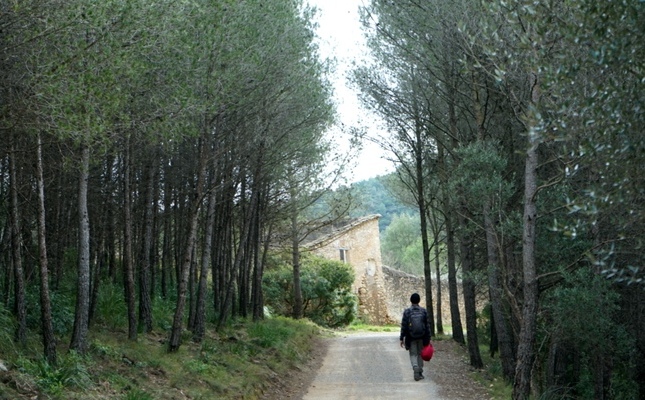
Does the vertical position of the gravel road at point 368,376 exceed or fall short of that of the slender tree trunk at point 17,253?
it falls short

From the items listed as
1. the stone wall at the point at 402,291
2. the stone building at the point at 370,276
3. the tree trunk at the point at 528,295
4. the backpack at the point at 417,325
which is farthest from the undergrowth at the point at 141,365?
the stone wall at the point at 402,291

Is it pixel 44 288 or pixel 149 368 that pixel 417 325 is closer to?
pixel 149 368

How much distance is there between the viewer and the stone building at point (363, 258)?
46.3m

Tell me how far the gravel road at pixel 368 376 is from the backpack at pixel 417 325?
998 mm

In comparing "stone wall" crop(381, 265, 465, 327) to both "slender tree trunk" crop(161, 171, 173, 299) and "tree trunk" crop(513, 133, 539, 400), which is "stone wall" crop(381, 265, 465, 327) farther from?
"tree trunk" crop(513, 133, 539, 400)

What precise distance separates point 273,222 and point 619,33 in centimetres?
2424

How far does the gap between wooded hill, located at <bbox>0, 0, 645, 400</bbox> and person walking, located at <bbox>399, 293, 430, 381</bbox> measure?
140cm

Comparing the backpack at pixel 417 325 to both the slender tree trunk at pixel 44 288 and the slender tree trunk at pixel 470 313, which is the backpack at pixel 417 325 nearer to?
the slender tree trunk at pixel 470 313

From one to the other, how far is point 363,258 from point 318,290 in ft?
33.9

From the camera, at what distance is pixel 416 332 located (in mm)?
16969

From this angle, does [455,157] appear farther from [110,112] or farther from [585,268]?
[110,112]

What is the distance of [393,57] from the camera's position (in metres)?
20.9

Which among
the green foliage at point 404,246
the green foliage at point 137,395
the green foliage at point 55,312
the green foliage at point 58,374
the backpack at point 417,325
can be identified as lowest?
the green foliage at point 137,395

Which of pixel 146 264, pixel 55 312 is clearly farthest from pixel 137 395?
pixel 146 264
